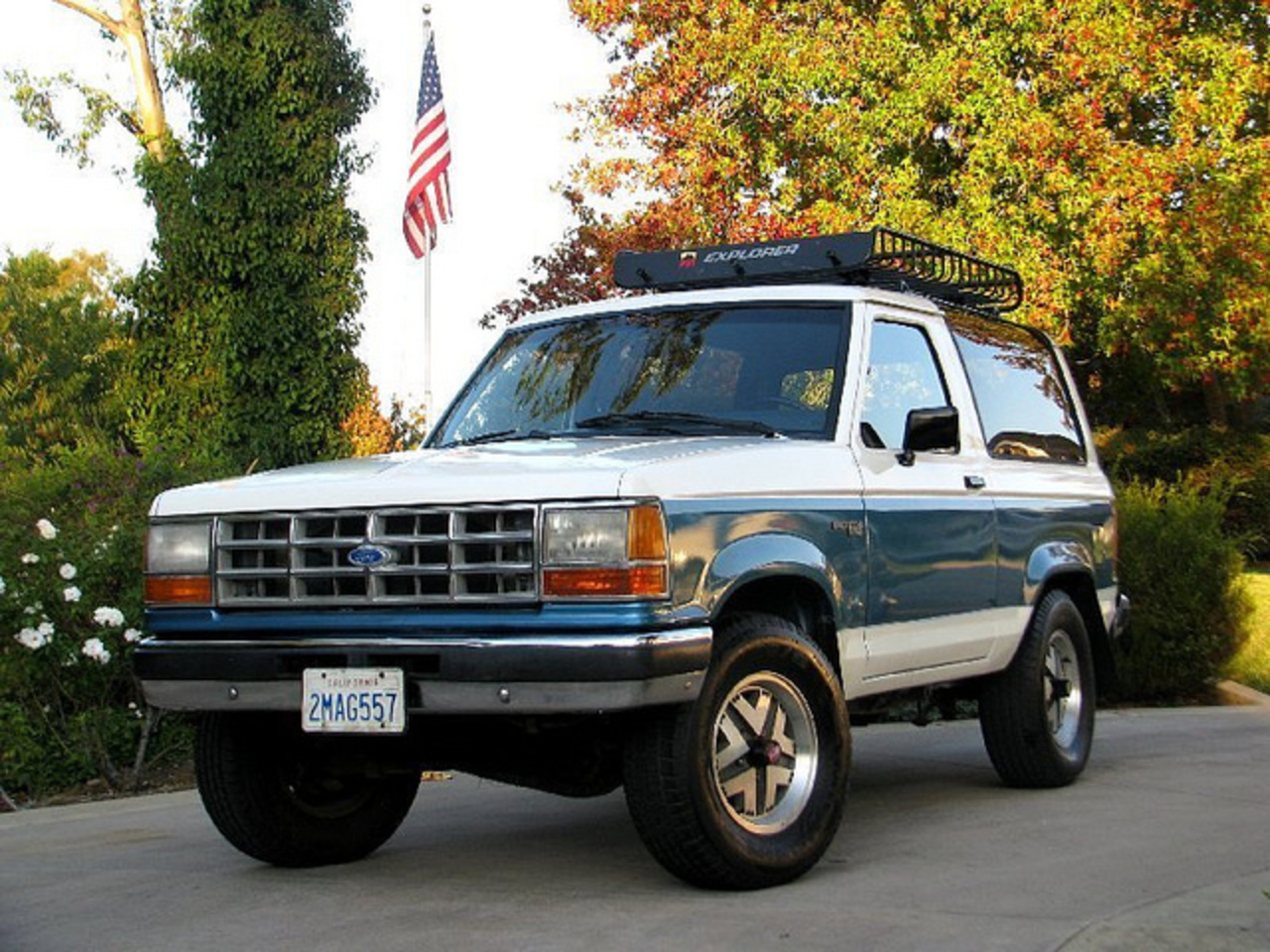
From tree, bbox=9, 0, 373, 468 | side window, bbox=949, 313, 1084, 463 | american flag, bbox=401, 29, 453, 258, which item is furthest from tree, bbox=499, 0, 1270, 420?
side window, bbox=949, 313, 1084, 463

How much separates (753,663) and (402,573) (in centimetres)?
114

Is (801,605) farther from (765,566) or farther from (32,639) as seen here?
(32,639)

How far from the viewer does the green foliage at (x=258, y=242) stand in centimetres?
2803

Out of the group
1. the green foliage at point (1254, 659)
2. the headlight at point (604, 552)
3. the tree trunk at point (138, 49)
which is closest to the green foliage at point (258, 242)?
the tree trunk at point (138, 49)

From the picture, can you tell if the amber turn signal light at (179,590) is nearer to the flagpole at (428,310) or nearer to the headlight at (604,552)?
the headlight at (604,552)

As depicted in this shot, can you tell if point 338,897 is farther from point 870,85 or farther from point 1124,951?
point 870,85

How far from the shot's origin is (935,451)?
7.14 metres

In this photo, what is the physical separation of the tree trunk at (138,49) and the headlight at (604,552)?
28.1 metres

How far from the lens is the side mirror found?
660 centimetres

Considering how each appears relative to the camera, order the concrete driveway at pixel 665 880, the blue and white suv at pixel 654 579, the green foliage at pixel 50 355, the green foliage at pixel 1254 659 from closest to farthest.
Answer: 1. the concrete driveway at pixel 665 880
2. the blue and white suv at pixel 654 579
3. the green foliage at pixel 1254 659
4. the green foliage at pixel 50 355

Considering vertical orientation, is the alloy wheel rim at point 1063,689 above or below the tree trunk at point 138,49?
below

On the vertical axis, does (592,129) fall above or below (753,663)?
above

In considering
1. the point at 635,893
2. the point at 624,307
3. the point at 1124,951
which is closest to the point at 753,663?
the point at 635,893

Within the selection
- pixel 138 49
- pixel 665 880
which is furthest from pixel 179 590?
pixel 138 49
